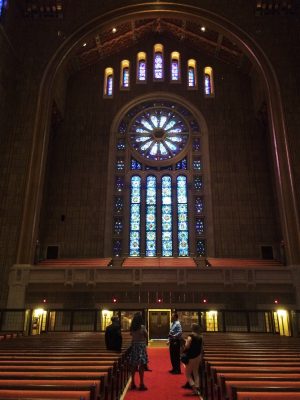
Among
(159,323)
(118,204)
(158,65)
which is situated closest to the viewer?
(159,323)

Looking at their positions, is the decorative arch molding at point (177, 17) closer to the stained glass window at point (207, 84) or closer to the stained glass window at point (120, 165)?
the stained glass window at point (207, 84)

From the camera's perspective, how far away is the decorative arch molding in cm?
1831

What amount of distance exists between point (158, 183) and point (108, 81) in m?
8.77

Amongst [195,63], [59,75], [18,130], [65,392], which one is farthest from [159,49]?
[65,392]

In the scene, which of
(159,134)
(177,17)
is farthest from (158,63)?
(159,134)

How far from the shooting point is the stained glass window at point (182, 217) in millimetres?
21875

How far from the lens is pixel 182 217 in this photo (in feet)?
74.1

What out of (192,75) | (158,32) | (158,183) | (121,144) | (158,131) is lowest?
(158,183)

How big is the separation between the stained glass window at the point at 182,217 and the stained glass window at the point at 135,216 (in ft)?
8.39

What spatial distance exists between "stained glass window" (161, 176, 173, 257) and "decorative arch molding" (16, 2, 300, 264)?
6.74 m

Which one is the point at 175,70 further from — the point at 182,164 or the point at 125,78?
the point at 182,164

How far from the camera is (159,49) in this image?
26.5m

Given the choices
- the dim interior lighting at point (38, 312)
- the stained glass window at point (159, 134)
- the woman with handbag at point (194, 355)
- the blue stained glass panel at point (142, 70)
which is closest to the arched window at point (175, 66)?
the blue stained glass panel at point (142, 70)

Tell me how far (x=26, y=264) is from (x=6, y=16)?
564 inches
